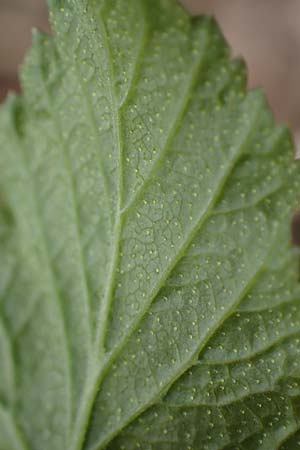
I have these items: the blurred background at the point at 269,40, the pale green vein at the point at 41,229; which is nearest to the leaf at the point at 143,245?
the pale green vein at the point at 41,229

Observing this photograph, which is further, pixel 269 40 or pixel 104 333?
pixel 269 40

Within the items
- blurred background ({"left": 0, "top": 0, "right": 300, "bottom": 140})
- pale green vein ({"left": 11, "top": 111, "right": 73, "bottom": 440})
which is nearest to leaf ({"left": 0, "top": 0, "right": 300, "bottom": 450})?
pale green vein ({"left": 11, "top": 111, "right": 73, "bottom": 440})

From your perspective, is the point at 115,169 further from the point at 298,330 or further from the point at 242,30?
the point at 242,30

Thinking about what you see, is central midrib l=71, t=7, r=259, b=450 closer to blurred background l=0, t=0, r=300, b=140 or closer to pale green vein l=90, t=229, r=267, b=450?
pale green vein l=90, t=229, r=267, b=450

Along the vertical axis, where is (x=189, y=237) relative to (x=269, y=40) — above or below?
below

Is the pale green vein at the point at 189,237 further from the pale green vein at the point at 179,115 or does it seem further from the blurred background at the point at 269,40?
the blurred background at the point at 269,40

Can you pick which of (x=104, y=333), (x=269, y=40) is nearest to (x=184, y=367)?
(x=104, y=333)

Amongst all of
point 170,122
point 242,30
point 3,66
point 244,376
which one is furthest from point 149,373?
point 242,30

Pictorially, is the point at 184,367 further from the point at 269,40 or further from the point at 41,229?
the point at 269,40
